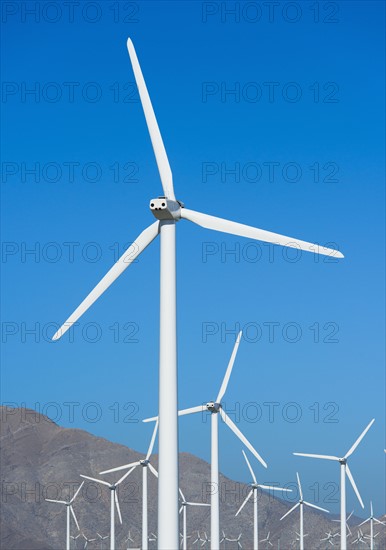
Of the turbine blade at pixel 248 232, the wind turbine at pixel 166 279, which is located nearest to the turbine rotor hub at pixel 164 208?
the wind turbine at pixel 166 279

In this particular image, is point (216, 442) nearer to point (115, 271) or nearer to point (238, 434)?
point (238, 434)

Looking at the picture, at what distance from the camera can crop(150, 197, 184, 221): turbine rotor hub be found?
36.7 metres

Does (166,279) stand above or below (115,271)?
below

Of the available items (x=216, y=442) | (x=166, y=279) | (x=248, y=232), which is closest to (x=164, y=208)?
(x=166, y=279)

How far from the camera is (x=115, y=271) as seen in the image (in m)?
40.2

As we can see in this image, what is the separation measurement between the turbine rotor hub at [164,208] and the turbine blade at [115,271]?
1211 mm

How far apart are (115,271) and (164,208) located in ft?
14.8

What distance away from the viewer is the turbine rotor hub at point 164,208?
3666 cm

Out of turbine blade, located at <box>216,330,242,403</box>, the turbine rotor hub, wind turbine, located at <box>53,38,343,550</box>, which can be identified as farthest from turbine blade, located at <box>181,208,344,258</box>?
turbine blade, located at <box>216,330,242,403</box>

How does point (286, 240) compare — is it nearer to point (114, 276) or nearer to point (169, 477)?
point (114, 276)

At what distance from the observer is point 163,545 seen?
3559 centimetres

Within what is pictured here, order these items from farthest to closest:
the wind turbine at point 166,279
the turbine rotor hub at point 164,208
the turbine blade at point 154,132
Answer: the turbine blade at point 154,132 → the turbine rotor hub at point 164,208 → the wind turbine at point 166,279

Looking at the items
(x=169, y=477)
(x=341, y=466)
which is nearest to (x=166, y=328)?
(x=169, y=477)

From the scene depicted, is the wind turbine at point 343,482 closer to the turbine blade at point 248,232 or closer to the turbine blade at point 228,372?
the turbine blade at point 228,372
